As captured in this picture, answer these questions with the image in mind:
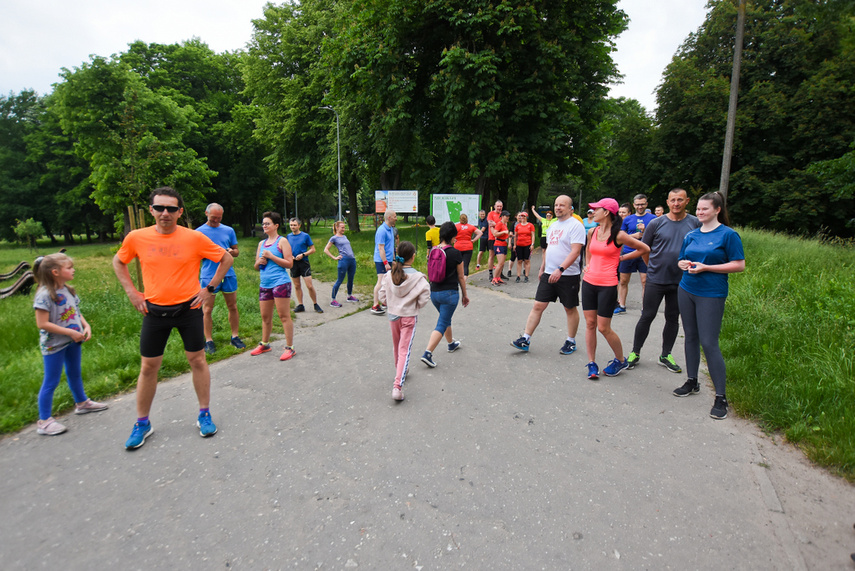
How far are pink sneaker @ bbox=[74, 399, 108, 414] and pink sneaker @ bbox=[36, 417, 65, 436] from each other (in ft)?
1.12

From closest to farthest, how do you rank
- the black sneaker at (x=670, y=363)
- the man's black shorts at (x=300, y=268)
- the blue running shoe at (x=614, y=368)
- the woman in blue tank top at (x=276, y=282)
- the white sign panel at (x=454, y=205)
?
the blue running shoe at (x=614, y=368)
the black sneaker at (x=670, y=363)
the woman in blue tank top at (x=276, y=282)
the man's black shorts at (x=300, y=268)
the white sign panel at (x=454, y=205)

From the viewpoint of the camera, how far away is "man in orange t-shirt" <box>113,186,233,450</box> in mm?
3506

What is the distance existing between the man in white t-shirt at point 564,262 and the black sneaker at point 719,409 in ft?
5.75

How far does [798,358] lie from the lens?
4.83 m

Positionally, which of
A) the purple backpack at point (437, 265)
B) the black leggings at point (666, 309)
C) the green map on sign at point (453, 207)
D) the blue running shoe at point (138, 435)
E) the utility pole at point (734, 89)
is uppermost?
the utility pole at point (734, 89)

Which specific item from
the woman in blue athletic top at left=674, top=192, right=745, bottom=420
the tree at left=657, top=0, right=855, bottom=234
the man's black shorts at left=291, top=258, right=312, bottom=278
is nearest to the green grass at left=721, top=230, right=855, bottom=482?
the woman in blue athletic top at left=674, top=192, right=745, bottom=420

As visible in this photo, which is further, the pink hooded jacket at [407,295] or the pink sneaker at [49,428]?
the pink hooded jacket at [407,295]

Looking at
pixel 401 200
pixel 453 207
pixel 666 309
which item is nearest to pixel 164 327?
pixel 666 309

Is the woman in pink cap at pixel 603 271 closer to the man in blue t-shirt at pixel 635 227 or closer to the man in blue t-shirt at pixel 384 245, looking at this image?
the man in blue t-shirt at pixel 635 227

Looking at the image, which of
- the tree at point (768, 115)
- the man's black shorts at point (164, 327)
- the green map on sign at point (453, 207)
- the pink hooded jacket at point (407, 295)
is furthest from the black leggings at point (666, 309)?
the tree at point (768, 115)

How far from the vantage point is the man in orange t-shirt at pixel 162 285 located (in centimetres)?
351

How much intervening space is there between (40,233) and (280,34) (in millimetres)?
21435

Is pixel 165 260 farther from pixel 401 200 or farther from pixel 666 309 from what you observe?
pixel 401 200

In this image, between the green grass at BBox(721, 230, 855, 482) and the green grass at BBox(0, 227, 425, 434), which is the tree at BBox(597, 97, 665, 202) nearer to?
the green grass at BBox(721, 230, 855, 482)
